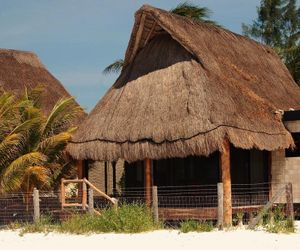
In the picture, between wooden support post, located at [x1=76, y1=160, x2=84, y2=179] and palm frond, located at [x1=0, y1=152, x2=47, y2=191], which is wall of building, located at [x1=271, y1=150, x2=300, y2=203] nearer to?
wooden support post, located at [x1=76, y1=160, x2=84, y2=179]

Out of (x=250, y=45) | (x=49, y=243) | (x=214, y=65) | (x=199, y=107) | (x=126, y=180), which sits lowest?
(x=49, y=243)

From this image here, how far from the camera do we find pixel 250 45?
2139cm

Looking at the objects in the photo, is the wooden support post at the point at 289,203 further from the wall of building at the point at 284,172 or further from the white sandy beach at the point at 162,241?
the wall of building at the point at 284,172

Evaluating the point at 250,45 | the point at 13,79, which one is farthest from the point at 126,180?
the point at 13,79

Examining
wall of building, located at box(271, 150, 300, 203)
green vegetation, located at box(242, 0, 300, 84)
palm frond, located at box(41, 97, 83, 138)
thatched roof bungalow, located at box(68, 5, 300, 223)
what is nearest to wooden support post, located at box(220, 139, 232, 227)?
thatched roof bungalow, located at box(68, 5, 300, 223)

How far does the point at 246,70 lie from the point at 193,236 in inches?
283

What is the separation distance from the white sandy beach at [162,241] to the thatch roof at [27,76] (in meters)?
11.9

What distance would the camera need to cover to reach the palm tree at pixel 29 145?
16.7m

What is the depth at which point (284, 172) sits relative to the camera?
16.8 meters

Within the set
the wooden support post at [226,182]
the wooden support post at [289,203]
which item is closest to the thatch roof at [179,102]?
the wooden support post at [226,182]

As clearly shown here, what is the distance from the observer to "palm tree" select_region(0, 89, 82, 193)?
16.7 meters

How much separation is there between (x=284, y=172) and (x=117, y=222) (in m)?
5.30

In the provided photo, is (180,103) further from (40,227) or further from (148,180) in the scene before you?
(40,227)

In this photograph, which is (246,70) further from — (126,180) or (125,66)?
(126,180)
